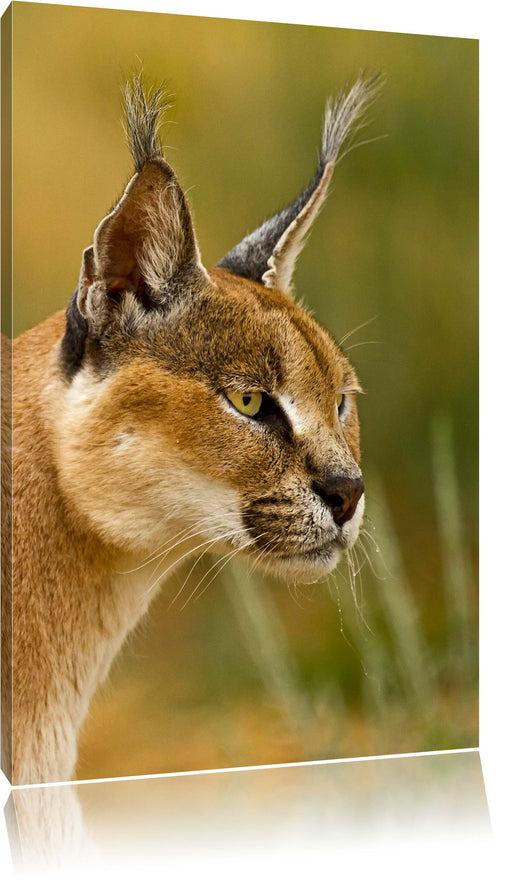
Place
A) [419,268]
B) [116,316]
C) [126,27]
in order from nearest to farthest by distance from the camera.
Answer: [116,316] → [126,27] → [419,268]

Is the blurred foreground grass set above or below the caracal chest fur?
below

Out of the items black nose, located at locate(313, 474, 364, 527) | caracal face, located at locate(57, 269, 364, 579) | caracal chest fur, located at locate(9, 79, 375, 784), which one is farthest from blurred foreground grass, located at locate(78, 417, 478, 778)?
black nose, located at locate(313, 474, 364, 527)

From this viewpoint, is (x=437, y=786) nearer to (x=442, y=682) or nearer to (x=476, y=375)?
(x=442, y=682)

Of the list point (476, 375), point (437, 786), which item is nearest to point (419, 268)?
point (476, 375)

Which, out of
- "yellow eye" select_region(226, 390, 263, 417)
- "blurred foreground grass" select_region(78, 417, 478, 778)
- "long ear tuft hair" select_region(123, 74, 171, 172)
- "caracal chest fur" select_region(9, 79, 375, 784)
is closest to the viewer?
"long ear tuft hair" select_region(123, 74, 171, 172)

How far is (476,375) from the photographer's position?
5.51 meters

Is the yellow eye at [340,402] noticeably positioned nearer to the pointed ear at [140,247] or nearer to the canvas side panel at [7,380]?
the pointed ear at [140,247]

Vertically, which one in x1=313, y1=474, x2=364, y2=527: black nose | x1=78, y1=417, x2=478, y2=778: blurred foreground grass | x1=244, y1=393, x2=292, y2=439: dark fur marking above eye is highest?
x1=244, y1=393, x2=292, y2=439: dark fur marking above eye

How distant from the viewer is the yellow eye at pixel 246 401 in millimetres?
4410

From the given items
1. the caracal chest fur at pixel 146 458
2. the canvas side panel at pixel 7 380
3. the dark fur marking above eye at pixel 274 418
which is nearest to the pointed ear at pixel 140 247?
the caracal chest fur at pixel 146 458

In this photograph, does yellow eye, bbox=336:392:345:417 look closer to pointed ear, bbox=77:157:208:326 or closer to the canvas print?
the canvas print

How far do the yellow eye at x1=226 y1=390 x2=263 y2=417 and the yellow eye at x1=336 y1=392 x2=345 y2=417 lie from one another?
14.2 inches

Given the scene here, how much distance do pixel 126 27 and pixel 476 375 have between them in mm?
2033

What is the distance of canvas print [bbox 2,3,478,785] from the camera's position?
4.36m
